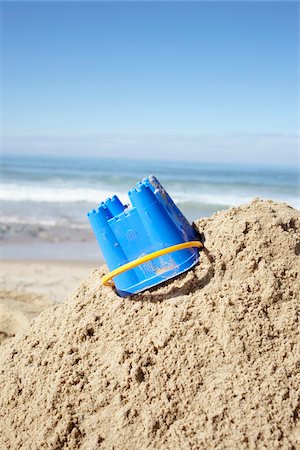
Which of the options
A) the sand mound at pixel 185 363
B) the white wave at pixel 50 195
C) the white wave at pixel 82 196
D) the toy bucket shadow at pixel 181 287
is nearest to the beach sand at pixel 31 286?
the sand mound at pixel 185 363

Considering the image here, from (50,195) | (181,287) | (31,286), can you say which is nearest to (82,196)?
(50,195)

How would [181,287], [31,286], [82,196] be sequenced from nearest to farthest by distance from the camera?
[181,287]
[31,286]
[82,196]

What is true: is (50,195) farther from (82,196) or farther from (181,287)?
(181,287)

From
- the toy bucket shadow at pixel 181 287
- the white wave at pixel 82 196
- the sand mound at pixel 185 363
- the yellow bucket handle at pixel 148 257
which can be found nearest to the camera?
the sand mound at pixel 185 363

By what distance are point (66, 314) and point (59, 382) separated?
1.37ft

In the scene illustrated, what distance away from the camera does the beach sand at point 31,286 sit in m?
4.11

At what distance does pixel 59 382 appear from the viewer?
2.23m

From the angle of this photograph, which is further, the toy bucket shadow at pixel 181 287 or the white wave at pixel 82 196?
the white wave at pixel 82 196

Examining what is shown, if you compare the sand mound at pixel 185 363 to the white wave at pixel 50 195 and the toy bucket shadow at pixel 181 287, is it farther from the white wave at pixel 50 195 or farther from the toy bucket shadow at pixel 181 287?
the white wave at pixel 50 195

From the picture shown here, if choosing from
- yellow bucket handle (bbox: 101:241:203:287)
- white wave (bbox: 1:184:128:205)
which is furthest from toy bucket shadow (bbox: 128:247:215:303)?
white wave (bbox: 1:184:128:205)

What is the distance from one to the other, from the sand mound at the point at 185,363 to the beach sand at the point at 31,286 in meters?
1.62

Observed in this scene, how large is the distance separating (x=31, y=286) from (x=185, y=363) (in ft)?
15.1

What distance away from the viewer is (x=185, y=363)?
6.82ft

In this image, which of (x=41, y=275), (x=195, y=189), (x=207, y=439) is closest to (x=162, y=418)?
(x=207, y=439)
